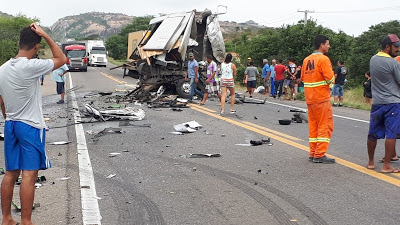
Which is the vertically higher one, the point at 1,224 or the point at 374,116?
the point at 374,116

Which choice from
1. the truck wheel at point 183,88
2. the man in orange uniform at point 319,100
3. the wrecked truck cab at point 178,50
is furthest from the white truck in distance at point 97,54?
the man in orange uniform at point 319,100

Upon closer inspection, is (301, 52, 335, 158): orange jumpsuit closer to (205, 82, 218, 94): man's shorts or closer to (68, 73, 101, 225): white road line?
(68, 73, 101, 225): white road line

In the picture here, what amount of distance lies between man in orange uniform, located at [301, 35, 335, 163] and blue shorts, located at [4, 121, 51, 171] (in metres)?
4.08

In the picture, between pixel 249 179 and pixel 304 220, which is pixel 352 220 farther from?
pixel 249 179

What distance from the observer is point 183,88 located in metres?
18.0

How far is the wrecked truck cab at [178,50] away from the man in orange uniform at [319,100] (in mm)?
10312

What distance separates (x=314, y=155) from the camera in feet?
23.0

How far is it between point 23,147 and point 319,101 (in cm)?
427

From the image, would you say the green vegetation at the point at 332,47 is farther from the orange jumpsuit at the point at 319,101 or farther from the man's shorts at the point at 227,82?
the orange jumpsuit at the point at 319,101

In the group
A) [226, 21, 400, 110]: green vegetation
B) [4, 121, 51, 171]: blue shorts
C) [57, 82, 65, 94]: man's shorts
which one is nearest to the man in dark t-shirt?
[226, 21, 400, 110]: green vegetation

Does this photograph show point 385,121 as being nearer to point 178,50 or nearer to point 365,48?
point 178,50

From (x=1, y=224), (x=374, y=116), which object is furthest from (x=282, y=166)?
(x=1, y=224)

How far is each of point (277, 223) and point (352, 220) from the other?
703 mm

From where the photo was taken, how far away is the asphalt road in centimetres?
467
